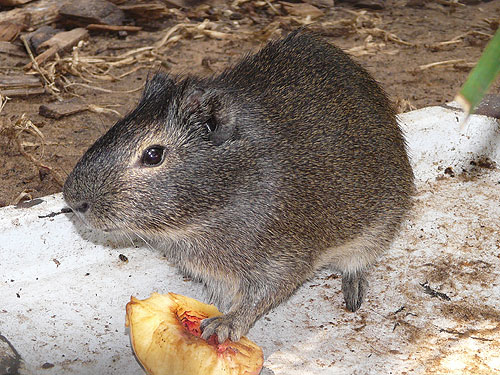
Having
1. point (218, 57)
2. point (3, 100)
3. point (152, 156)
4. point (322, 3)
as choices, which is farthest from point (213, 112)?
point (322, 3)

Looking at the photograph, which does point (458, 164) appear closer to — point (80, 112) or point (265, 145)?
point (265, 145)

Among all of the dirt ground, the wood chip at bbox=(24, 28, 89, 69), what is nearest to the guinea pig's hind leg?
the dirt ground

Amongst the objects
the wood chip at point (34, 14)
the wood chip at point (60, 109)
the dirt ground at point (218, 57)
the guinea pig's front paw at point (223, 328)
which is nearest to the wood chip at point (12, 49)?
the dirt ground at point (218, 57)

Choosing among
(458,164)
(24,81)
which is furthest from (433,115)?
(24,81)

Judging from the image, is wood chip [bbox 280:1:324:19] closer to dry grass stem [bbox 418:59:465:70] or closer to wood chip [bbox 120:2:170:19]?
wood chip [bbox 120:2:170:19]

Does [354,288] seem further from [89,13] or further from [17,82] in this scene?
[89,13]

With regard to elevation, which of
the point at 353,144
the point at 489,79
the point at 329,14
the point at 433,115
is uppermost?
the point at 489,79
